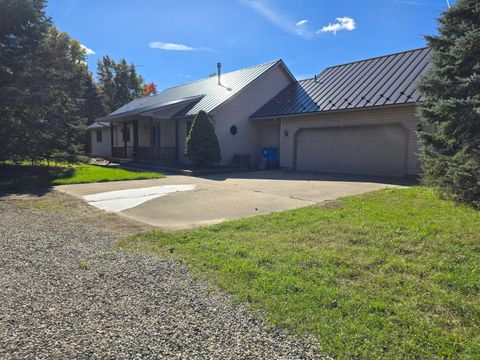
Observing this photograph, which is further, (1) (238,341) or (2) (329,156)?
(2) (329,156)

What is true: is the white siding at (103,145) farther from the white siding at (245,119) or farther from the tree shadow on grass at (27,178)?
the tree shadow on grass at (27,178)

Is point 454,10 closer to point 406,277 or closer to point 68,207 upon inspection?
point 406,277

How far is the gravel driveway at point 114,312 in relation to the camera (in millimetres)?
2316

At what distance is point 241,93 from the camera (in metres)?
18.4

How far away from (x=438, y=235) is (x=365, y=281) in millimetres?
1956

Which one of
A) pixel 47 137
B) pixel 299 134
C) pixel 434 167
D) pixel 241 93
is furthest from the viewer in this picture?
pixel 241 93

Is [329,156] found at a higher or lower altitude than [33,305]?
higher

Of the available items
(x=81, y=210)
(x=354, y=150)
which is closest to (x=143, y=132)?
(x=354, y=150)

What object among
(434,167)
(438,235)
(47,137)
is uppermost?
(47,137)

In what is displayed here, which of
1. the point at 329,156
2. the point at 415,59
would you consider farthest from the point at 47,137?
the point at 415,59

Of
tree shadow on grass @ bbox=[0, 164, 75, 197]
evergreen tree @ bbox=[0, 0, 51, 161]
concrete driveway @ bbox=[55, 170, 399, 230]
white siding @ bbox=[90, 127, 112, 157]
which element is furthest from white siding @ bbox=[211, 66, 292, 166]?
white siding @ bbox=[90, 127, 112, 157]

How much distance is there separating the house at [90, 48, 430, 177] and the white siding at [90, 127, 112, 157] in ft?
19.9

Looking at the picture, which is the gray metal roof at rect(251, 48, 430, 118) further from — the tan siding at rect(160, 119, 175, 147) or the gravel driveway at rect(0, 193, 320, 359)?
the gravel driveway at rect(0, 193, 320, 359)

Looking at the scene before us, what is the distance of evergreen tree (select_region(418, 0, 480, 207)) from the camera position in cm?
601
